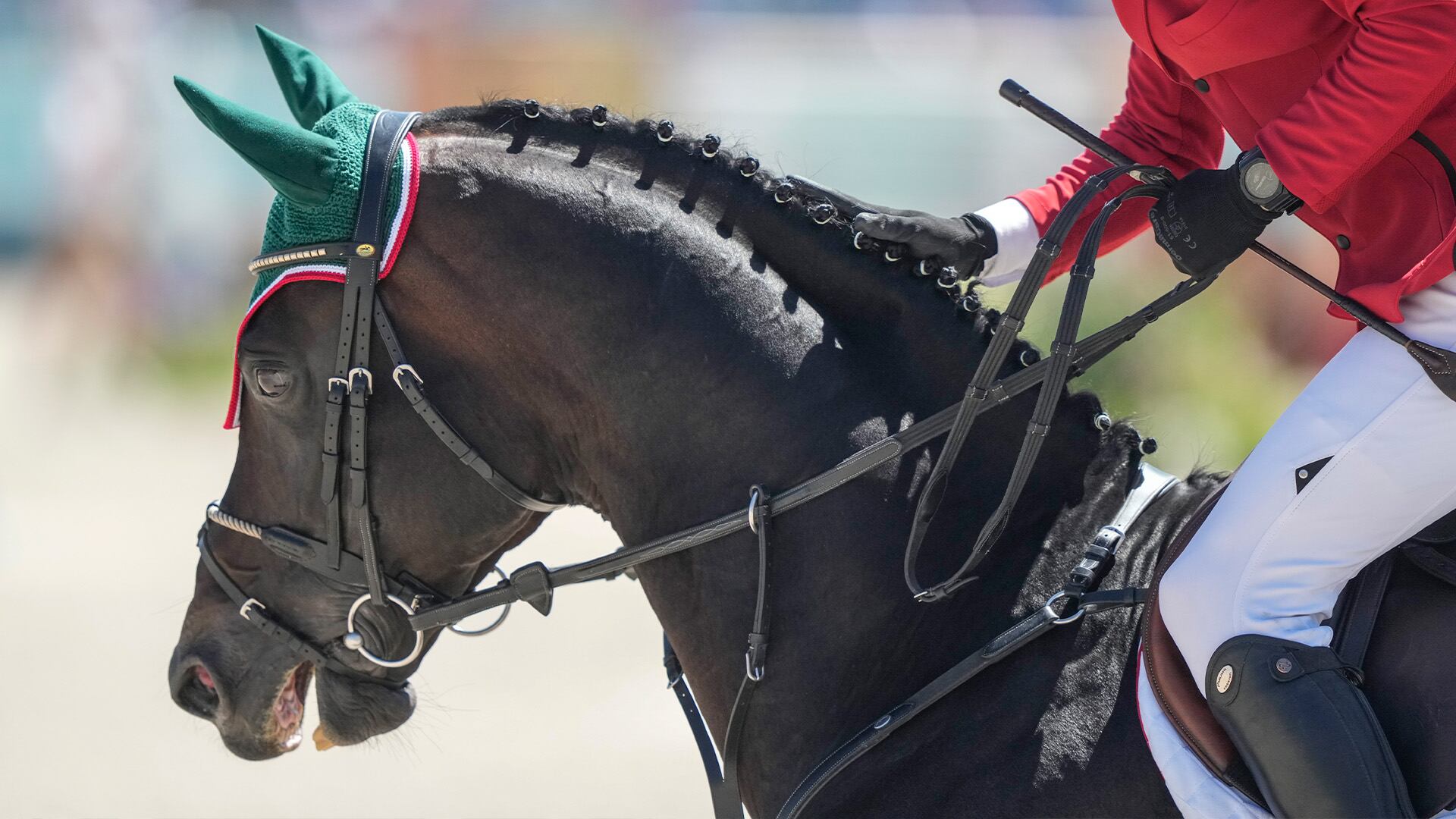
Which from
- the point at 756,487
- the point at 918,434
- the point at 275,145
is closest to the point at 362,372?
the point at 275,145

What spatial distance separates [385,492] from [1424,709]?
66.1 inches

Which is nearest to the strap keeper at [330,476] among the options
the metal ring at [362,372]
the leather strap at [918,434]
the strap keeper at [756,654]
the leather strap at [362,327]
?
the leather strap at [362,327]

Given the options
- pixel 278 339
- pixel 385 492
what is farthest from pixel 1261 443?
pixel 278 339

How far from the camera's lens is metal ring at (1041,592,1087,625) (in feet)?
6.36

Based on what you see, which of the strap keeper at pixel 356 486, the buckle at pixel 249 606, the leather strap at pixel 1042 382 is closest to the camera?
the leather strap at pixel 1042 382

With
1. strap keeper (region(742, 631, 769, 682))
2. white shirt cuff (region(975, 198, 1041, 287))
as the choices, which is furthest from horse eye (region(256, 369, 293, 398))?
white shirt cuff (region(975, 198, 1041, 287))

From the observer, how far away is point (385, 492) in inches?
86.5

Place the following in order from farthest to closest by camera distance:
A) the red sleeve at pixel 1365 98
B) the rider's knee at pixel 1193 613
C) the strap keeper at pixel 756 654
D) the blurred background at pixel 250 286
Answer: the blurred background at pixel 250 286, the strap keeper at pixel 756 654, the rider's knee at pixel 1193 613, the red sleeve at pixel 1365 98

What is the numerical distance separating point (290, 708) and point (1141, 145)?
6.82ft

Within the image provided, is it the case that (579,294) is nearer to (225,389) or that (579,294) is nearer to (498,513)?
(498,513)

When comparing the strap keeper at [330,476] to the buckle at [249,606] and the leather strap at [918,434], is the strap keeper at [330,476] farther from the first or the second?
the leather strap at [918,434]

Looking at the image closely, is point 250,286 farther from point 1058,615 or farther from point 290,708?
point 1058,615

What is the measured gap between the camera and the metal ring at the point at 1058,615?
1939 mm

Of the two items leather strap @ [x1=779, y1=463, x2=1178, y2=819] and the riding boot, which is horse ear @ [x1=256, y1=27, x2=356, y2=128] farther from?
the riding boot
